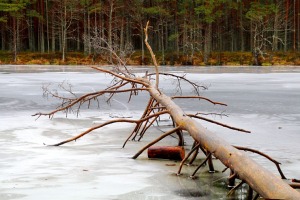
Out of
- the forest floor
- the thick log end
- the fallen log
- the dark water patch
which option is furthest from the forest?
the dark water patch

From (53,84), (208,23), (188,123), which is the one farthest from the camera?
(208,23)

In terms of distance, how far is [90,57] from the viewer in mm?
63125

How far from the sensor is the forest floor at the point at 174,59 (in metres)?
57.3

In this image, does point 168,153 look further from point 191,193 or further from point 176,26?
point 176,26

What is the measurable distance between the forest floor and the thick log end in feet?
157

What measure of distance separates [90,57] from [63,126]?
5250cm

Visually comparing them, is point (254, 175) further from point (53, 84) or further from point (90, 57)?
point (90, 57)

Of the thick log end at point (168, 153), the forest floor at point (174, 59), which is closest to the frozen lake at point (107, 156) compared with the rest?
the thick log end at point (168, 153)

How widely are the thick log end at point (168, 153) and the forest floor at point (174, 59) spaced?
4774cm

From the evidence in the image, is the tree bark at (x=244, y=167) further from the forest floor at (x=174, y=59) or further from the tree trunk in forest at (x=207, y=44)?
the tree trunk in forest at (x=207, y=44)

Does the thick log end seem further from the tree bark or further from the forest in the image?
the forest

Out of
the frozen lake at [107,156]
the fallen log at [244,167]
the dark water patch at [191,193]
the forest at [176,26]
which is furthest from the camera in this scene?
the forest at [176,26]

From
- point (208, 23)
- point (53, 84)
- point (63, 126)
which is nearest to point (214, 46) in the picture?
point (208, 23)

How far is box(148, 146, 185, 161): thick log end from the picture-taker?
763 centimetres
